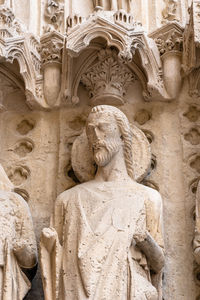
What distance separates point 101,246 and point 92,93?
137cm

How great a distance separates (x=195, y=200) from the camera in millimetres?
4934

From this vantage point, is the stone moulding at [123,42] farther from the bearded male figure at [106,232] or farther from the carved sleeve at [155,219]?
the carved sleeve at [155,219]

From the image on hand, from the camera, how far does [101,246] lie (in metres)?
4.36

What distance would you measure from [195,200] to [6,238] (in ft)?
4.04

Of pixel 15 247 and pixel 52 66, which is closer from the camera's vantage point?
pixel 15 247

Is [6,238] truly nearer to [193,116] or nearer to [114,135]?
[114,135]

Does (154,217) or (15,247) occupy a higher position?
(154,217)

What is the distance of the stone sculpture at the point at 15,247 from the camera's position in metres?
4.40

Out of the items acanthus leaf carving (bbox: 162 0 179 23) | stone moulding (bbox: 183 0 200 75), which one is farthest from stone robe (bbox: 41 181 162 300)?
acanthus leaf carving (bbox: 162 0 179 23)

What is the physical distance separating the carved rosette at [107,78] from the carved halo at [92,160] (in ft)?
1.08

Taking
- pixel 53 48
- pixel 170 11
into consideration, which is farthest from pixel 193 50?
pixel 53 48

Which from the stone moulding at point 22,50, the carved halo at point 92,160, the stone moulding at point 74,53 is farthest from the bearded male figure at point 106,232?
the stone moulding at point 22,50

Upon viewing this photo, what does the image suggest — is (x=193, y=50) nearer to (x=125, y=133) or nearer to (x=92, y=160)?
(x=125, y=133)

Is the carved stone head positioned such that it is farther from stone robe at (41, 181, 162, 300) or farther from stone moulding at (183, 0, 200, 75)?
stone moulding at (183, 0, 200, 75)
